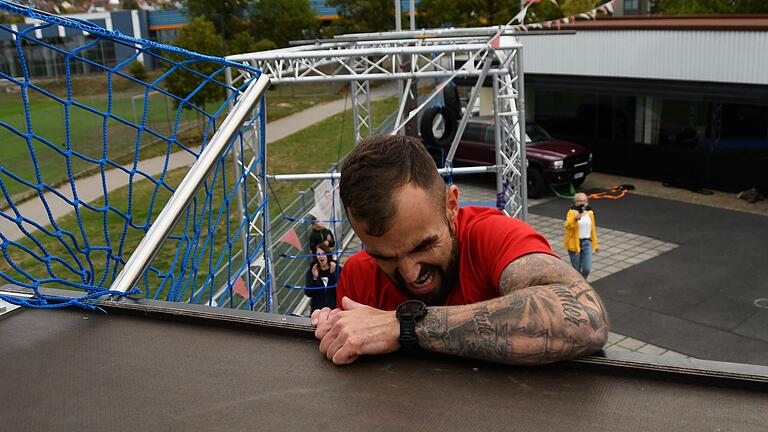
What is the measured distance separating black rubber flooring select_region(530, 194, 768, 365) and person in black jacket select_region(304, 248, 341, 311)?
13.4ft

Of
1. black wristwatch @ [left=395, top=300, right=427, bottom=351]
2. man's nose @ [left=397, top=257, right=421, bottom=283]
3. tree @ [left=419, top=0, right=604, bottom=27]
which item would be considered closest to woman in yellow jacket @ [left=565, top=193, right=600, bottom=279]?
man's nose @ [left=397, top=257, right=421, bottom=283]

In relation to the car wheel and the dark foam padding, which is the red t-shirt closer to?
the dark foam padding

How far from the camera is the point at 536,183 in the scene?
18297 mm

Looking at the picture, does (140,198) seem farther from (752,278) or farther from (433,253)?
(433,253)

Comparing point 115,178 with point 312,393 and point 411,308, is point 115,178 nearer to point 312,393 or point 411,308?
point 411,308

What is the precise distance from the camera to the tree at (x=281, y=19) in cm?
4603

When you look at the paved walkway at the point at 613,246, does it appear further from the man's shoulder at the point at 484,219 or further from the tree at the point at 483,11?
the tree at the point at 483,11

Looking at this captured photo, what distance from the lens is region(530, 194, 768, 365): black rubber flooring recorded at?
9688mm

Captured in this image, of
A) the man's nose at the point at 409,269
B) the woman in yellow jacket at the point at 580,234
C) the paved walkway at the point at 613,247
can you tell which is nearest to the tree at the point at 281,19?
the paved walkway at the point at 613,247

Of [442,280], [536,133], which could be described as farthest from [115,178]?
[442,280]

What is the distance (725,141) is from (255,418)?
714 inches

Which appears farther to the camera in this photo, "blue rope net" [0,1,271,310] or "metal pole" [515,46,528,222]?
"metal pole" [515,46,528,222]

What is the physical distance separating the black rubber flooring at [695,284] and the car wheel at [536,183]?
1.32 meters

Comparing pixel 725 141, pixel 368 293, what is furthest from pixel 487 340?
pixel 725 141
